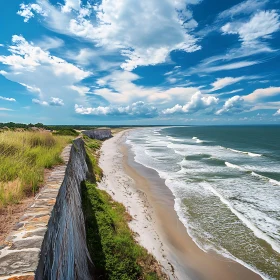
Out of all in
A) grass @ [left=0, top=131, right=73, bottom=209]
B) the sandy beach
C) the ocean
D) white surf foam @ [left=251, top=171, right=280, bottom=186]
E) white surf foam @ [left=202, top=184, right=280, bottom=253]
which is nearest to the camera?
grass @ [left=0, top=131, right=73, bottom=209]

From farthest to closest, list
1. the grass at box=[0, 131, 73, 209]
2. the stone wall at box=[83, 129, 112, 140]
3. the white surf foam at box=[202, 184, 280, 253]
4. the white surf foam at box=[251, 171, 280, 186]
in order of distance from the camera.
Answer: the stone wall at box=[83, 129, 112, 140], the white surf foam at box=[251, 171, 280, 186], the white surf foam at box=[202, 184, 280, 253], the grass at box=[0, 131, 73, 209]

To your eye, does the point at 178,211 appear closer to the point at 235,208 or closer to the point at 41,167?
the point at 235,208

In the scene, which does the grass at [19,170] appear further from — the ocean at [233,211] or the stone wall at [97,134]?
the stone wall at [97,134]

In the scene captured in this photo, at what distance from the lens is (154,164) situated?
1097 inches

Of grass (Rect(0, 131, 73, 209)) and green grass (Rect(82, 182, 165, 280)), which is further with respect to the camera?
green grass (Rect(82, 182, 165, 280))

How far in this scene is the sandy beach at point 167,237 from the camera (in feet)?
27.3

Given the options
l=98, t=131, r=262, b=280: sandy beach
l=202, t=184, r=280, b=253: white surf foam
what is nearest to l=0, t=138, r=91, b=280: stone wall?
l=98, t=131, r=262, b=280: sandy beach

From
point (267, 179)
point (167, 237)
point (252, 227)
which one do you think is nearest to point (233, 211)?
point (252, 227)

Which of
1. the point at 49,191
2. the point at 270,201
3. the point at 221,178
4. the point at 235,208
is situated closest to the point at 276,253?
the point at 235,208

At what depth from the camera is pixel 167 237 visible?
1067 centimetres

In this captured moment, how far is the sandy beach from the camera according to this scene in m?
8.34

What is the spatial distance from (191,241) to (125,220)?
3.46 metres

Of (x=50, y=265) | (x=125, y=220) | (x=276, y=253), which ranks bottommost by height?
(x=276, y=253)

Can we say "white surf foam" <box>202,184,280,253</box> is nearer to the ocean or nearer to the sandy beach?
the ocean
